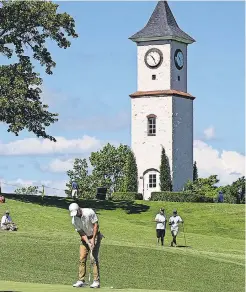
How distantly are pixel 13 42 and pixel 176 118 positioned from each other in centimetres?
2782

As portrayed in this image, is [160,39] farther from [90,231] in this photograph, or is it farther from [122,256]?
[90,231]

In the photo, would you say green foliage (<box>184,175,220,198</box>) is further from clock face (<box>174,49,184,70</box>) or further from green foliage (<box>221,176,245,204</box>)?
clock face (<box>174,49,184,70</box>)

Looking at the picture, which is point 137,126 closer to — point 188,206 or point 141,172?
point 141,172

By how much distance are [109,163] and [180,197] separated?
3982cm

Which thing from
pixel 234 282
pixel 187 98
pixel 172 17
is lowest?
pixel 234 282

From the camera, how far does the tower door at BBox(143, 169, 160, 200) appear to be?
9488 cm

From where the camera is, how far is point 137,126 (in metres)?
97.2

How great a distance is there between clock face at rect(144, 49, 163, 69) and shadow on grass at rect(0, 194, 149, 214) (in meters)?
23.7

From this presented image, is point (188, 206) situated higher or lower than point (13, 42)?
lower

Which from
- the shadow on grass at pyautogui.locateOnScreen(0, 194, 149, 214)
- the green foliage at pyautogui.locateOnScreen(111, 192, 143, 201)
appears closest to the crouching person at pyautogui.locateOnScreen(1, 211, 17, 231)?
the shadow on grass at pyautogui.locateOnScreen(0, 194, 149, 214)

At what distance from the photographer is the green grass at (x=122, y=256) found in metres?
36.2

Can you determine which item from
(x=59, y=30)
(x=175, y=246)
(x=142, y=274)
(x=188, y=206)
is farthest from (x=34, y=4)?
(x=142, y=274)

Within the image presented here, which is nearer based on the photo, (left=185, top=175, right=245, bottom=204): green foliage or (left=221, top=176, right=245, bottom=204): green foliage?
(left=185, top=175, right=245, bottom=204): green foliage

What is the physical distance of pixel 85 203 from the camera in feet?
249
